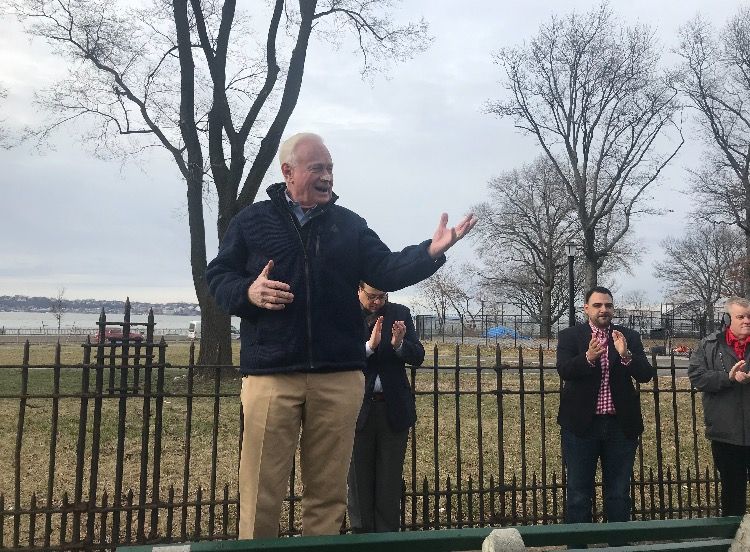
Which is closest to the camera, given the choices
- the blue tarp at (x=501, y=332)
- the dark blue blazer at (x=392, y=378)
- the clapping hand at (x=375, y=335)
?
the clapping hand at (x=375, y=335)

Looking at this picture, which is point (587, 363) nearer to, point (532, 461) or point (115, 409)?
point (532, 461)

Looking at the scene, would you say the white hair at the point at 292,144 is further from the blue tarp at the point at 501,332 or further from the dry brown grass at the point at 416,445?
the blue tarp at the point at 501,332

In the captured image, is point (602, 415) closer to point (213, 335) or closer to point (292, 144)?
point (292, 144)

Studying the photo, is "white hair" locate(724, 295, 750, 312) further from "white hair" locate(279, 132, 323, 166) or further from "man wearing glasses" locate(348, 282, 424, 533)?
"white hair" locate(279, 132, 323, 166)

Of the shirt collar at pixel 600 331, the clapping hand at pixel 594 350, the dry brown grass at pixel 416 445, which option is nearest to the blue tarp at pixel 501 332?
the dry brown grass at pixel 416 445

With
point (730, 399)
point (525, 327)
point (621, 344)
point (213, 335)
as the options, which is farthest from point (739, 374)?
point (525, 327)

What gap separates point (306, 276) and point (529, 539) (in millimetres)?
1188

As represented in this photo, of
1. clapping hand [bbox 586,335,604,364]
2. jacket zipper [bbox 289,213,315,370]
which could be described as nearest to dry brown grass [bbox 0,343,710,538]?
clapping hand [bbox 586,335,604,364]

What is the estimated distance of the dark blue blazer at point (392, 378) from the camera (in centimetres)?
397

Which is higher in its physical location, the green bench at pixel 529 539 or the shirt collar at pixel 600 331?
the shirt collar at pixel 600 331

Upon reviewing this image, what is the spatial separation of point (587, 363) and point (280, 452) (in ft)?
7.84

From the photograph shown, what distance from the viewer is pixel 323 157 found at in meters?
2.53

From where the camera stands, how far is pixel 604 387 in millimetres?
4242

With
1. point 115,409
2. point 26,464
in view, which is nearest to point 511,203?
point 115,409
